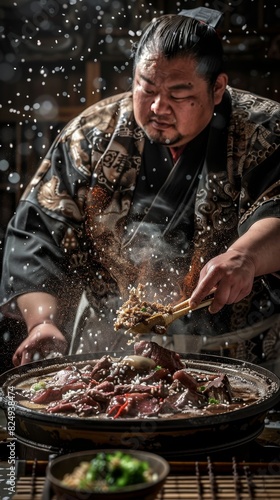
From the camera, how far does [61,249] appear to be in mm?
3131

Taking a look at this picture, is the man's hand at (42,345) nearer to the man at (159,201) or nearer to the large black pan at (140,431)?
the man at (159,201)

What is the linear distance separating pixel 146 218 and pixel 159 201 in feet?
0.31

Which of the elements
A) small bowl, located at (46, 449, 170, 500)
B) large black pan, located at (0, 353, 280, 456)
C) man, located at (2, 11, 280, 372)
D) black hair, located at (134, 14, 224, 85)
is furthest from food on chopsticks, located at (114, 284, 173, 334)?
black hair, located at (134, 14, 224, 85)

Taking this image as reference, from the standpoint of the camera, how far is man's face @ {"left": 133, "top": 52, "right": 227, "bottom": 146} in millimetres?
2955

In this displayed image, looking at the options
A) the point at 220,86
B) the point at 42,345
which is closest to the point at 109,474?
the point at 42,345

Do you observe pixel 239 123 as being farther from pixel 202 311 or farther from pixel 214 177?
pixel 202 311

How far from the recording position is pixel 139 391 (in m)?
2.14

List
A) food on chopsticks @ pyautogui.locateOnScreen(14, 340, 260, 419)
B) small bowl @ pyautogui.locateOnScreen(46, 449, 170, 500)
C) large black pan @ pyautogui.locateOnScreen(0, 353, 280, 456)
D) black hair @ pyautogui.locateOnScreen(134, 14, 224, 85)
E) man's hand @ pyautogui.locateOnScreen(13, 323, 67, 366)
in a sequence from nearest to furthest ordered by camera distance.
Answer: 1. small bowl @ pyautogui.locateOnScreen(46, 449, 170, 500)
2. large black pan @ pyautogui.locateOnScreen(0, 353, 280, 456)
3. food on chopsticks @ pyautogui.locateOnScreen(14, 340, 260, 419)
4. man's hand @ pyautogui.locateOnScreen(13, 323, 67, 366)
5. black hair @ pyautogui.locateOnScreen(134, 14, 224, 85)

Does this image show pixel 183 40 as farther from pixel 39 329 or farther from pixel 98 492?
pixel 98 492

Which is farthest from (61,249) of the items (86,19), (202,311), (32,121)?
(86,19)

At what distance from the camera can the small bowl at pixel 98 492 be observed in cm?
135

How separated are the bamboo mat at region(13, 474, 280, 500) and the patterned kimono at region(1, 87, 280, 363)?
1390 millimetres

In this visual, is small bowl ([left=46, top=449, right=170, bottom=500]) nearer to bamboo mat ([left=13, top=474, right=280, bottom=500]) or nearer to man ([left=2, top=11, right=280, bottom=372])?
bamboo mat ([left=13, top=474, right=280, bottom=500])

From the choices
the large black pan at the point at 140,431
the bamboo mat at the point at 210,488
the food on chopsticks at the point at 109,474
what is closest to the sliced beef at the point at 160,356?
the large black pan at the point at 140,431
